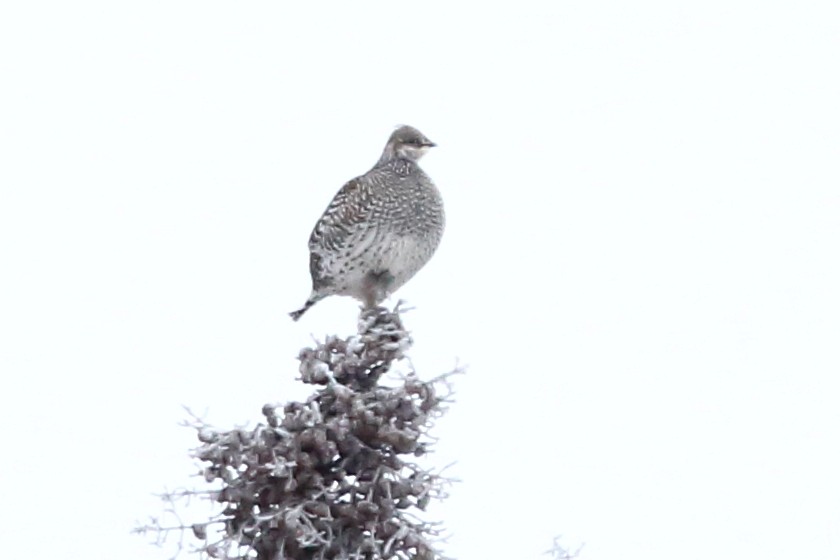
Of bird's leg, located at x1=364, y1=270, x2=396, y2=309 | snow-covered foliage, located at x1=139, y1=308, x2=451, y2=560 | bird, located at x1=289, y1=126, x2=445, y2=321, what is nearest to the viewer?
snow-covered foliage, located at x1=139, y1=308, x2=451, y2=560

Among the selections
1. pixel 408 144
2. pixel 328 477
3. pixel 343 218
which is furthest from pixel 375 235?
pixel 328 477

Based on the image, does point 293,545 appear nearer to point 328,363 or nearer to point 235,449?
point 235,449

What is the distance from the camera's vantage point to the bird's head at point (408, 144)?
11.3 metres

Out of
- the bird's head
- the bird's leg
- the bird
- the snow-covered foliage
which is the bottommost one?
the snow-covered foliage

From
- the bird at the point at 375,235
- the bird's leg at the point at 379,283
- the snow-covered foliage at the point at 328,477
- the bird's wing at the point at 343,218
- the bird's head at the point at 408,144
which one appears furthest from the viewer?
the bird's head at the point at 408,144

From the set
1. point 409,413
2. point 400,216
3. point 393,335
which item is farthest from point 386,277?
point 409,413

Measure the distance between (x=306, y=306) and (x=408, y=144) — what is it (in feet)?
4.92

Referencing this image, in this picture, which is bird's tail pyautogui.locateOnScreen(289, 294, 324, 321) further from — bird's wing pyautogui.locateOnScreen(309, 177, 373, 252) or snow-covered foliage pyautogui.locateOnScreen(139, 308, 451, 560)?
snow-covered foliage pyautogui.locateOnScreen(139, 308, 451, 560)

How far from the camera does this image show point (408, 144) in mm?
11344

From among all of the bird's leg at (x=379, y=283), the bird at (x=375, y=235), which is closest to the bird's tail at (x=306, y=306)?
the bird at (x=375, y=235)

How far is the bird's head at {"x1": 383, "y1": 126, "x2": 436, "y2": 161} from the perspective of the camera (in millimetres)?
11266

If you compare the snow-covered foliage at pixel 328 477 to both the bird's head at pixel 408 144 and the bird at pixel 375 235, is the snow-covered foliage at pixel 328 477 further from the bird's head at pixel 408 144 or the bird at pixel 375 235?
Answer: the bird's head at pixel 408 144

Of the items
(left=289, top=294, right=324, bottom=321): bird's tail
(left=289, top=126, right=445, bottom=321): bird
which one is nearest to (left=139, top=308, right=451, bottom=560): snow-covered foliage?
(left=289, top=126, right=445, bottom=321): bird

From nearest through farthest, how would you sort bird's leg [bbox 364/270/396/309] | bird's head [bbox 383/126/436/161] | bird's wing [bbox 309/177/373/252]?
1. bird's leg [bbox 364/270/396/309]
2. bird's wing [bbox 309/177/373/252]
3. bird's head [bbox 383/126/436/161]
